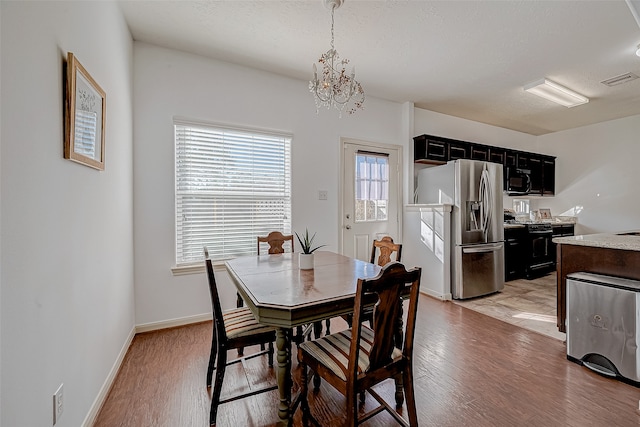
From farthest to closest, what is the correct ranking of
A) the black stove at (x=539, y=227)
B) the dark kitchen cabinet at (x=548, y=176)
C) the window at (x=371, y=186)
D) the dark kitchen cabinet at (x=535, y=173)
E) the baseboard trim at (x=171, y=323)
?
the dark kitchen cabinet at (x=548, y=176), the dark kitchen cabinet at (x=535, y=173), the black stove at (x=539, y=227), the window at (x=371, y=186), the baseboard trim at (x=171, y=323)

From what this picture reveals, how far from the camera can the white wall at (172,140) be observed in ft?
9.12

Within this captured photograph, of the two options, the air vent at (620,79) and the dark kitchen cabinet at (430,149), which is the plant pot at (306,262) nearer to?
the dark kitchen cabinet at (430,149)

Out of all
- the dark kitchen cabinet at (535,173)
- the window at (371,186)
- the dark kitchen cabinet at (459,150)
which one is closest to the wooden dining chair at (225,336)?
the window at (371,186)

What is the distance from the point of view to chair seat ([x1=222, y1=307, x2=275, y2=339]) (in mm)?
1682

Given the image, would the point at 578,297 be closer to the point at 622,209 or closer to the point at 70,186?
the point at 70,186

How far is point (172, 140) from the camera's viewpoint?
2.88 m

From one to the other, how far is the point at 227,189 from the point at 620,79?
4.95 m

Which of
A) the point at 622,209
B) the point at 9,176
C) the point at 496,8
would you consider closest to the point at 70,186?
the point at 9,176

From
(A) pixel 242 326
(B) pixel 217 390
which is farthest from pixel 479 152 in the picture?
(B) pixel 217 390

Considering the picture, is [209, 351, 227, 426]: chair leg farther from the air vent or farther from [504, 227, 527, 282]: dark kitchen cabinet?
the air vent

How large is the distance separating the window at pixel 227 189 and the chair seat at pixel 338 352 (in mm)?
1931

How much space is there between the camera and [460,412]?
169cm

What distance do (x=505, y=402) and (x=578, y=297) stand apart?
1106 mm

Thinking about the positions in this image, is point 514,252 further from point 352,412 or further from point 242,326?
point 242,326
